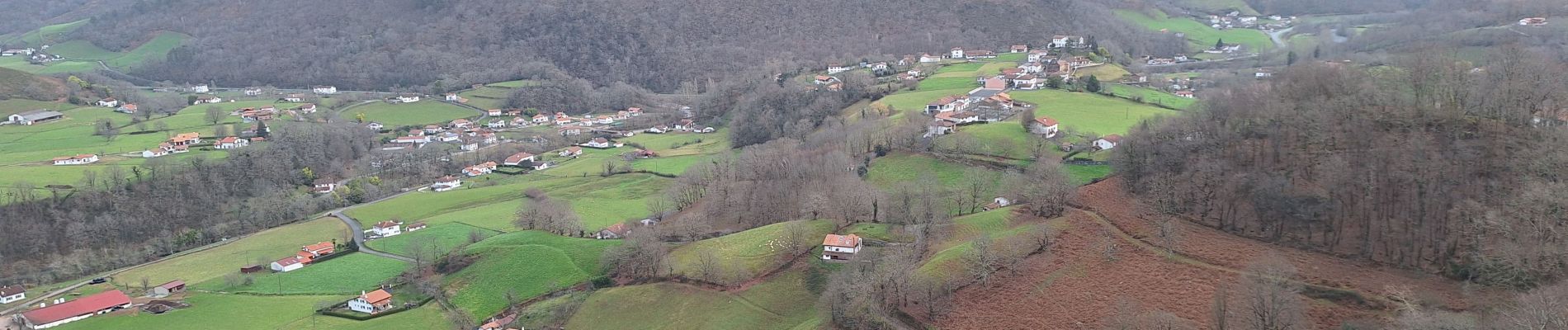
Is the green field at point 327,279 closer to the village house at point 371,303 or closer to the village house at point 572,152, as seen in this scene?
the village house at point 371,303

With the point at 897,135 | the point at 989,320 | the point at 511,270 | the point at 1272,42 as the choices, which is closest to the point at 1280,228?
the point at 989,320

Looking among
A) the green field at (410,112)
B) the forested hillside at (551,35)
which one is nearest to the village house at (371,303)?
the green field at (410,112)

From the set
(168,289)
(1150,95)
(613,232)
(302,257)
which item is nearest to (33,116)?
(302,257)

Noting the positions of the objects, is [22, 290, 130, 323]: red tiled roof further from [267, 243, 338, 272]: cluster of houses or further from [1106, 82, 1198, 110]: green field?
[1106, 82, 1198, 110]: green field

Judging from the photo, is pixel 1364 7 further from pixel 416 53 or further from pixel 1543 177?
pixel 416 53

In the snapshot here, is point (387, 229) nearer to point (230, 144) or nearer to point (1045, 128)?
point (230, 144)

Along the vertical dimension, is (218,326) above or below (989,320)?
below

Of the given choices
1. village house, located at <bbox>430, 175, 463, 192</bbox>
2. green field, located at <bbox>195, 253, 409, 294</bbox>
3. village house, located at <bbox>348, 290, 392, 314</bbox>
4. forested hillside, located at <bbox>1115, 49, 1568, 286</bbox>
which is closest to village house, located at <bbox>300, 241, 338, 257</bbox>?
green field, located at <bbox>195, 253, 409, 294</bbox>
